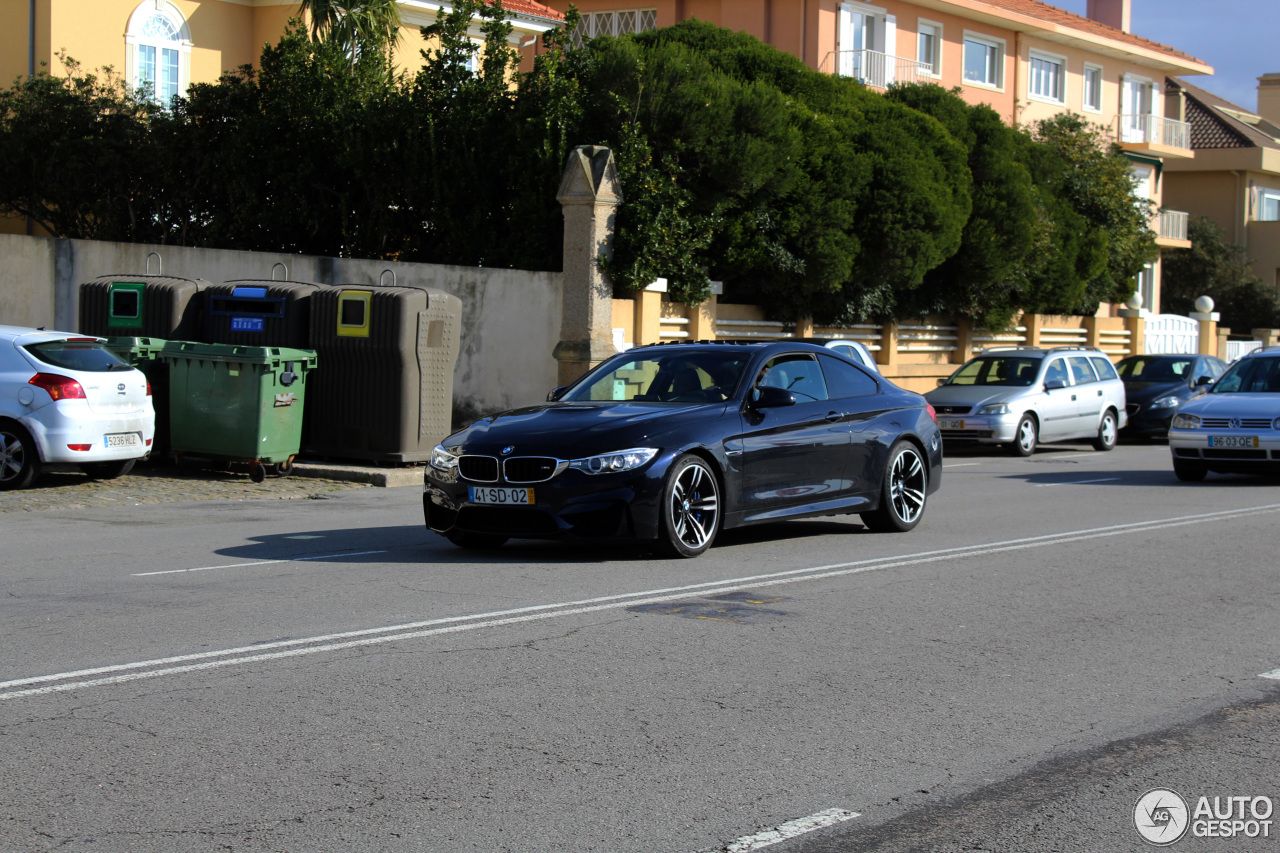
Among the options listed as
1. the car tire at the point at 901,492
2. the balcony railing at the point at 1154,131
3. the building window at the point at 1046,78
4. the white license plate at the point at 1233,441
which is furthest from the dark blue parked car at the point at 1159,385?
the balcony railing at the point at 1154,131

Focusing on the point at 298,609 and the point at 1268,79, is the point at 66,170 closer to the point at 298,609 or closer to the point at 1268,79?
the point at 298,609

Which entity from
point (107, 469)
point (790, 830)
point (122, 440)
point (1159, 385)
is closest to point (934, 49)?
point (1159, 385)

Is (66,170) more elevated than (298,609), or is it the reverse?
(66,170)

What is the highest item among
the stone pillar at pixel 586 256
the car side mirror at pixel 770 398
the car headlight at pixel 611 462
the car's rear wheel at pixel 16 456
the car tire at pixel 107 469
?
the stone pillar at pixel 586 256

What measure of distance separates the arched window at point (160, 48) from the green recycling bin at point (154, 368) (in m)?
13.8

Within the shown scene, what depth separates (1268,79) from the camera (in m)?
62.8

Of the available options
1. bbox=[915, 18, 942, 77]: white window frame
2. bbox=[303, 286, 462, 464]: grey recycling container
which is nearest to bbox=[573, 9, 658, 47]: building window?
bbox=[915, 18, 942, 77]: white window frame

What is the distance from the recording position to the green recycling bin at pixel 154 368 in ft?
48.5

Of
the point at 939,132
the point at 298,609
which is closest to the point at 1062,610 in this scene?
the point at 298,609

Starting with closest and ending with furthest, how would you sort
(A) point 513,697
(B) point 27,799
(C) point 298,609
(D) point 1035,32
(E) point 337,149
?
1. (B) point 27,799
2. (A) point 513,697
3. (C) point 298,609
4. (E) point 337,149
5. (D) point 1035,32

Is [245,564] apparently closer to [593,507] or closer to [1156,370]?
[593,507]

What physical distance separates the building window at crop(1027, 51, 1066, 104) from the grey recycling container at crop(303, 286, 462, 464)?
97.7ft

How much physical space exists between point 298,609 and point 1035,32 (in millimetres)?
36857

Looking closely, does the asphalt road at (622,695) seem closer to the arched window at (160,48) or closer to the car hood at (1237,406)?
the car hood at (1237,406)
